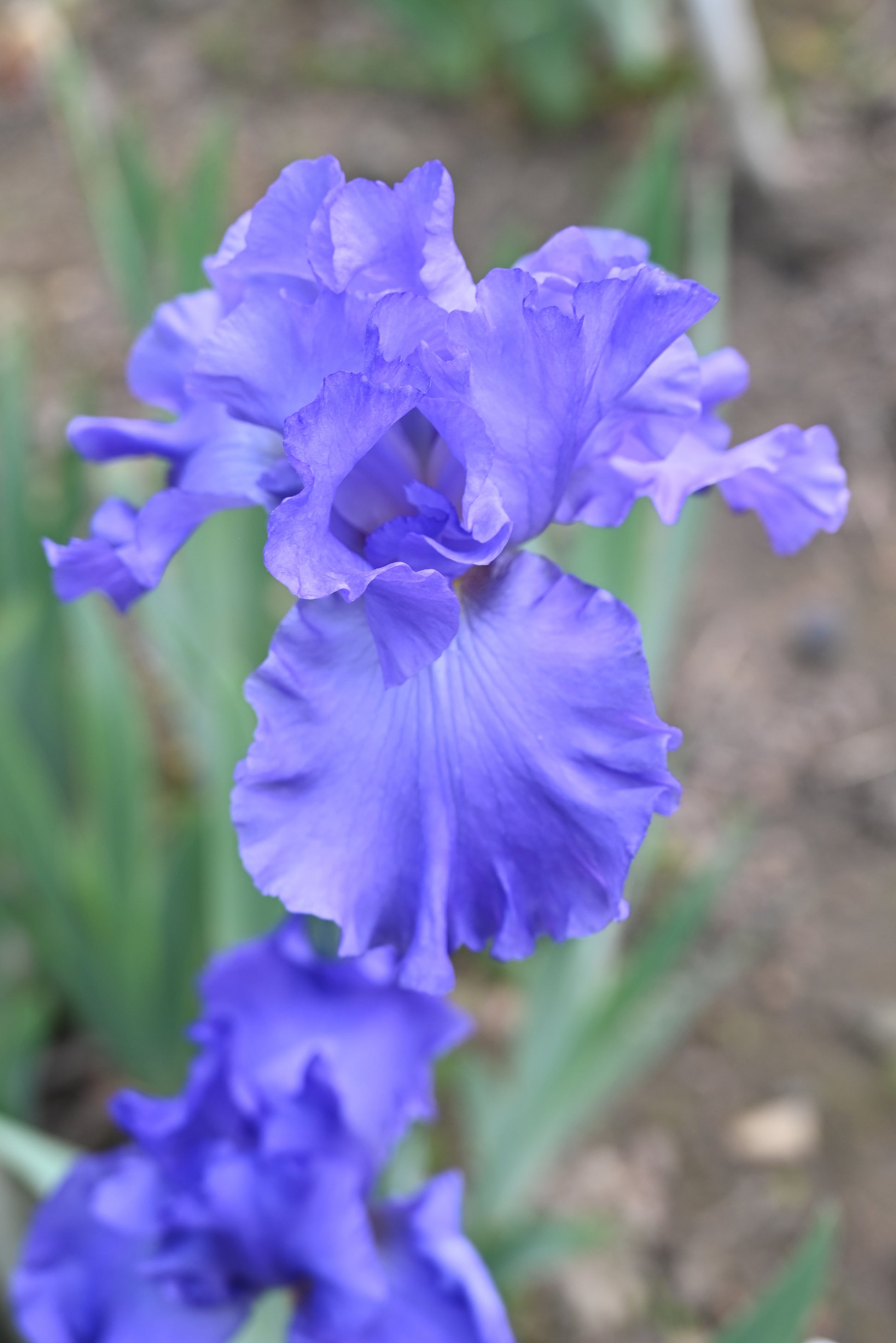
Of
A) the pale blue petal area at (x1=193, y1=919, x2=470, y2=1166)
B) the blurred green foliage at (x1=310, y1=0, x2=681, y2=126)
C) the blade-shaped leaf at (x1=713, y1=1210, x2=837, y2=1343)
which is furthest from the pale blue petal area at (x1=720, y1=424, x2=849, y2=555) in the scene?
the blurred green foliage at (x1=310, y1=0, x2=681, y2=126)

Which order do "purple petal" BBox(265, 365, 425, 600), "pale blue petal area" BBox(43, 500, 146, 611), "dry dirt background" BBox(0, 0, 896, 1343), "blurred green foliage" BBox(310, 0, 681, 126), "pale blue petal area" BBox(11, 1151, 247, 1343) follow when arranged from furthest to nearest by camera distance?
"blurred green foliage" BBox(310, 0, 681, 126)
"dry dirt background" BBox(0, 0, 896, 1343)
"pale blue petal area" BBox(11, 1151, 247, 1343)
"pale blue petal area" BBox(43, 500, 146, 611)
"purple petal" BBox(265, 365, 425, 600)

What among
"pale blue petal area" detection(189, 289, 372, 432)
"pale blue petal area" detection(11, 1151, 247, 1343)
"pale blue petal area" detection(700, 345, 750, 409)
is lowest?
"pale blue petal area" detection(11, 1151, 247, 1343)

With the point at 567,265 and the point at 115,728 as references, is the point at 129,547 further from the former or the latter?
the point at 115,728

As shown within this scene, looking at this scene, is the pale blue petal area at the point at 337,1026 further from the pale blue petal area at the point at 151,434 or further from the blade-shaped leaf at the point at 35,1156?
the pale blue petal area at the point at 151,434

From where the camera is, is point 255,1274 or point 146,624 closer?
point 255,1274

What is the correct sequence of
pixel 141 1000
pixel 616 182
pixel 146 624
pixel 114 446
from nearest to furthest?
pixel 114 446 < pixel 141 1000 < pixel 146 624 < pixel 616 182

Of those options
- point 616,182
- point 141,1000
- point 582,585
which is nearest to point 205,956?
point 141,1000

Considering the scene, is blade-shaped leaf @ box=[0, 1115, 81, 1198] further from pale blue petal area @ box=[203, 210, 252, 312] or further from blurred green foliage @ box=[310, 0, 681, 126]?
blurred green foliage @ box=[310, 0, 681, 126]

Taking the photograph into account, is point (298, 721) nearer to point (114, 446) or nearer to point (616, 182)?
point (114, 446)
